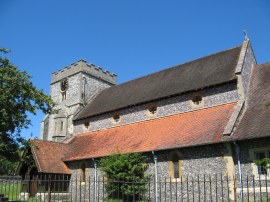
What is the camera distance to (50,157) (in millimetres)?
21656

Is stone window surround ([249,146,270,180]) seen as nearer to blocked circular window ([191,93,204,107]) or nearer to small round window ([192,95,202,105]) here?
blocked circular window ([191,93,204,107])

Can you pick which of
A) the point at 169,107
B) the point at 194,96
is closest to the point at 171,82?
the point at 169,107

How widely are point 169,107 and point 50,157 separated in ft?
30.0

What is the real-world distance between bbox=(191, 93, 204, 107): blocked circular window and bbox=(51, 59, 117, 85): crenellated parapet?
13.8 metres

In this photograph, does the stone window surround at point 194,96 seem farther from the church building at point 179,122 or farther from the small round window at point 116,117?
the small round window at point 116,117

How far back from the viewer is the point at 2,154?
50.3 feet

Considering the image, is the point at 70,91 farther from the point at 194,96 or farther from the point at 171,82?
the point at 194,96

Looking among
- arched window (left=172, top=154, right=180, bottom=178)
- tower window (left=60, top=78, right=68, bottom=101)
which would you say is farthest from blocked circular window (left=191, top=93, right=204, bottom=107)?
tower window (left=60, top=78, right=68, bottom=101)

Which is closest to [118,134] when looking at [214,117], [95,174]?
[95,174]

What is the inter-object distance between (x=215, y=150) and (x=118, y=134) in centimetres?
818

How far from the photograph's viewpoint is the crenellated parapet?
100ft

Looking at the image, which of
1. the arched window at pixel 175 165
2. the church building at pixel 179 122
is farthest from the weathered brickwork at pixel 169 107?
the arched window at pixel 175 165

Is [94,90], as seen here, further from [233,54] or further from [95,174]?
[233,54]

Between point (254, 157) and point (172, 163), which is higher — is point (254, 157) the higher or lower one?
the higher one
